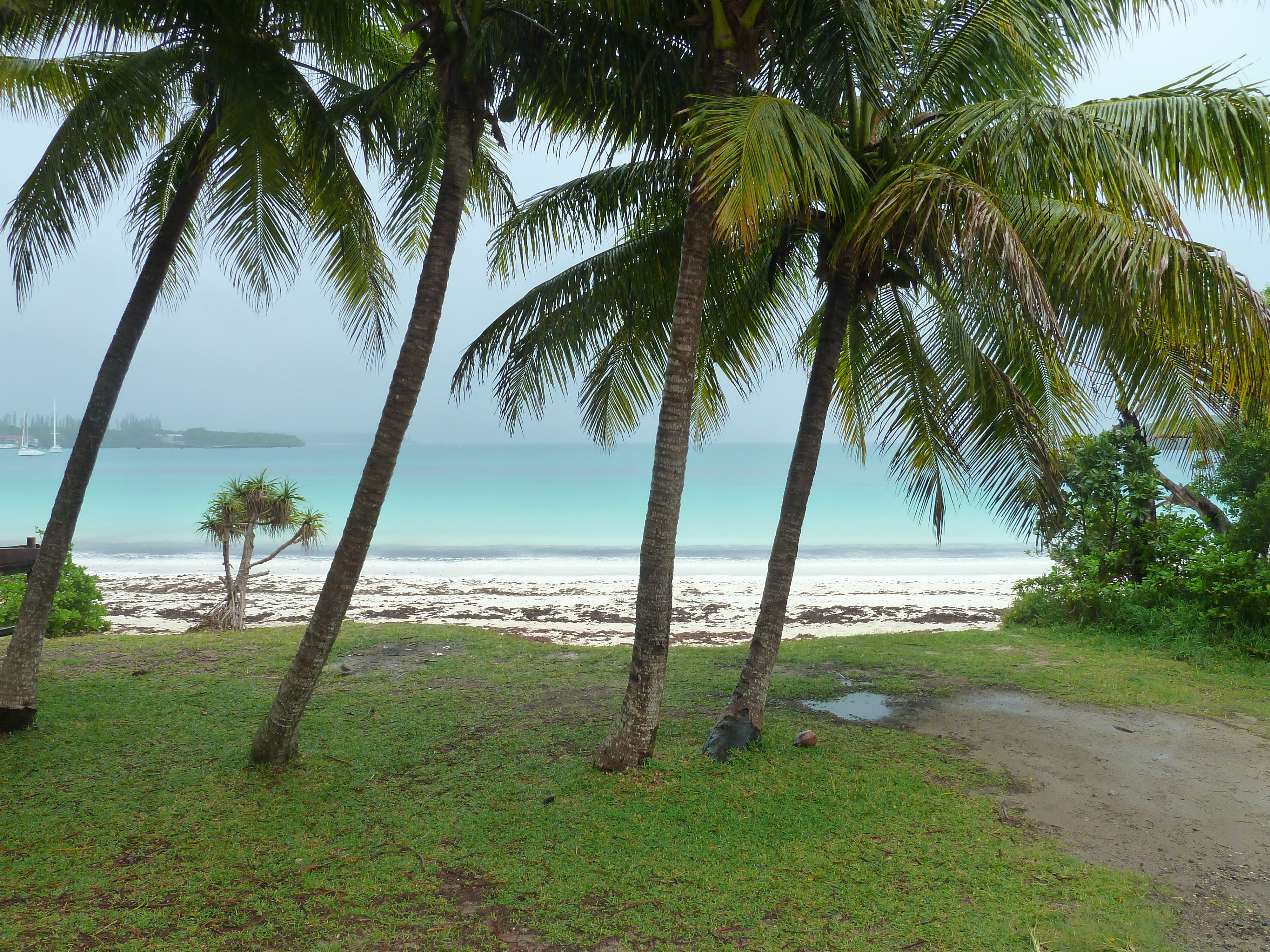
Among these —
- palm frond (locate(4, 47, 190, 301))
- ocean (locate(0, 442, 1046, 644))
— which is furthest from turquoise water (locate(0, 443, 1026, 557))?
palm frond (locate(4, 47, 190, 301))

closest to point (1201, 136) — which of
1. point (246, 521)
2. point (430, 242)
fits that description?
point (430, 242)

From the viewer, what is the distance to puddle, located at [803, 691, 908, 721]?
6.32 m

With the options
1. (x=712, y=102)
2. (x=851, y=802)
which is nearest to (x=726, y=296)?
(x=712, y=102)

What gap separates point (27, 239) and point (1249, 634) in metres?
11.3

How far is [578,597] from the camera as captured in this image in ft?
52.7

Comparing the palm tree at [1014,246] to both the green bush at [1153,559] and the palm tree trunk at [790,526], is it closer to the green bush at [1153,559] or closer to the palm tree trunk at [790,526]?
the palm tree trunk at [790,526]

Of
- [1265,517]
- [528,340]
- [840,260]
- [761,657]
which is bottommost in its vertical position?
[761,657]

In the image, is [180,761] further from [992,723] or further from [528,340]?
[992,723]

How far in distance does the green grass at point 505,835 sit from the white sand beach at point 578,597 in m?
5.36

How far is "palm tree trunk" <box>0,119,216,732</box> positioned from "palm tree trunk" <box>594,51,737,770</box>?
342 cm

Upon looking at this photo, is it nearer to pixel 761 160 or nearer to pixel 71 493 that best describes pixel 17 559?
pixel 71 493

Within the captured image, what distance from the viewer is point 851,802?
15.0 ft

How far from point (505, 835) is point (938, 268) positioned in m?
4.24

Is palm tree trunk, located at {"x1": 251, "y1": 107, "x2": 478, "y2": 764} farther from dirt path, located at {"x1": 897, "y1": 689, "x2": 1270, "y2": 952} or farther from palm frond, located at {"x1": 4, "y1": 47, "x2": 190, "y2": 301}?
dirt path, located at {"x1": 897, "y1": 689, "x2": 1270, "y2": 952}
